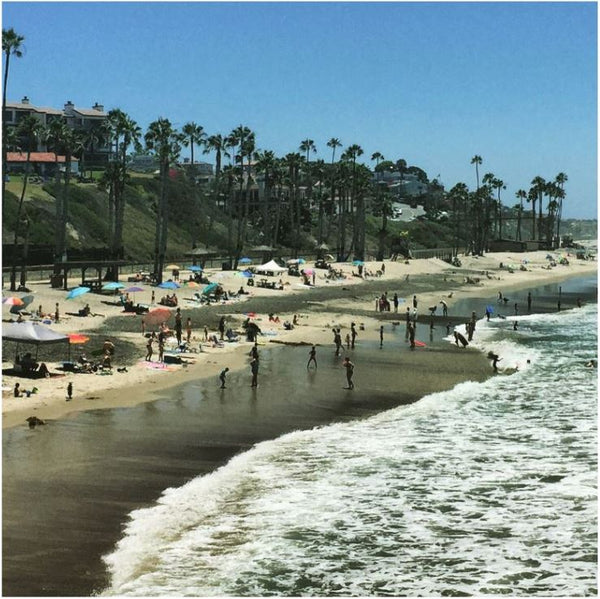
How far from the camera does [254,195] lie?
14350 centimetres

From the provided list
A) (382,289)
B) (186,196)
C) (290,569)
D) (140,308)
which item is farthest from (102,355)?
(186,196)

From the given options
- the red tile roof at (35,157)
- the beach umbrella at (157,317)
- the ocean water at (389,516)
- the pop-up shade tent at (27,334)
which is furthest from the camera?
the red tile roof at (35,157)

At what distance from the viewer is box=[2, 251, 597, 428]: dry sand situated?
27359 mm

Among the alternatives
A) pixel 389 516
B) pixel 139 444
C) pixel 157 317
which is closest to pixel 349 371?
pixel 157 317

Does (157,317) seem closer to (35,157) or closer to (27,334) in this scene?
(27,334)

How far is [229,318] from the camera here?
161 feet

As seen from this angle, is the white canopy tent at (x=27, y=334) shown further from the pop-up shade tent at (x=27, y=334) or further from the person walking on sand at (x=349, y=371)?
the person walking on sand at (x=349, y=371)

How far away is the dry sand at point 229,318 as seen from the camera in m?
27.4

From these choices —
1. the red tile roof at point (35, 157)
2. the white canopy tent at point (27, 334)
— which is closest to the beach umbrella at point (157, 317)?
the white canopy tent at point (27, 334)

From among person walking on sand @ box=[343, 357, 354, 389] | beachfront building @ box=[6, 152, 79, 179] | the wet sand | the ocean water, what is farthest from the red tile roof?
the ocean water

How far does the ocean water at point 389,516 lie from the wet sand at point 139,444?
2.04 ft

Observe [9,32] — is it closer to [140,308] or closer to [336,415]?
[140,308]

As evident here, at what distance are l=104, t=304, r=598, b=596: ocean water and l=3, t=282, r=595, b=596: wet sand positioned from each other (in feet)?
2.04

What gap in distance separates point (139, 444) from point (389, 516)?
742cm
